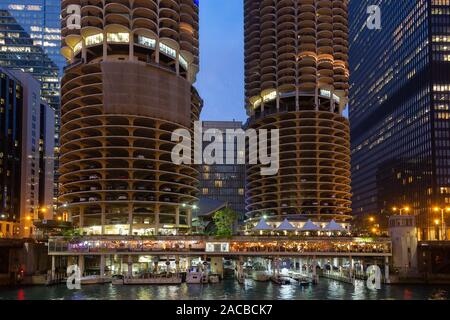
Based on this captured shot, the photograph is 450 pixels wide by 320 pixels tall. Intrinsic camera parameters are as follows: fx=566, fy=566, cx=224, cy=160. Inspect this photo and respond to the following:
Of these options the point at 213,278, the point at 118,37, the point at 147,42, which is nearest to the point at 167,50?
the point at 147,42

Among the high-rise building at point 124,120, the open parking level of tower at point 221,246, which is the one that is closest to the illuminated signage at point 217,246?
the open parking level of tower at point 221,246

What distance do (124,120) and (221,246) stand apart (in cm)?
5628

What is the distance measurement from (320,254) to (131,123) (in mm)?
69278

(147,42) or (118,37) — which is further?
(147,42)

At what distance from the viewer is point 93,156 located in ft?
573

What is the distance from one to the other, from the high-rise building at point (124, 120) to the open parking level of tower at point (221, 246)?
2754 cm

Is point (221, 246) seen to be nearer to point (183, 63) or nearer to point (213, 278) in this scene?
point (213, 278)

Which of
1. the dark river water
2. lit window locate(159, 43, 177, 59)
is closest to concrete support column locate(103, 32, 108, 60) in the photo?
lit window locate(159, 43, 177, 59)

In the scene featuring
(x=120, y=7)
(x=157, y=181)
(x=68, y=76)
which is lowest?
(x=157, y=181)

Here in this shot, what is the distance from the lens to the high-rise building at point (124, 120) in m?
169

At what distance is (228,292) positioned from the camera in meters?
108
